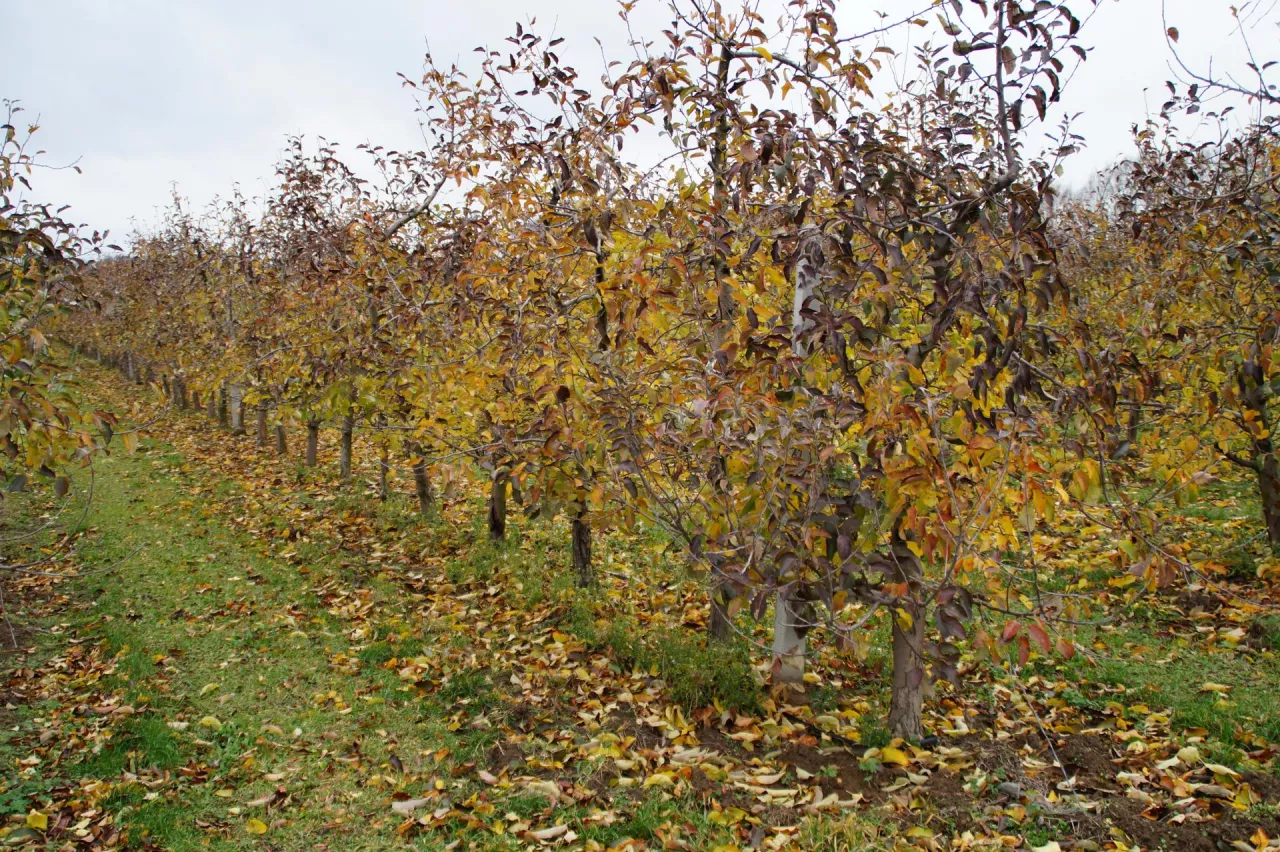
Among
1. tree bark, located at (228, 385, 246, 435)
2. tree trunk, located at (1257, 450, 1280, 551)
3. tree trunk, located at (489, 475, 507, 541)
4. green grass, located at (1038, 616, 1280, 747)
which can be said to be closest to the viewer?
green grass, located at (1038, 616, 1280, 747)

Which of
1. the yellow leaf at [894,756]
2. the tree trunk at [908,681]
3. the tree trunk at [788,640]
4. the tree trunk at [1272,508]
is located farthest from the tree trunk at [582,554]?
the tree trunk at [1272,508]

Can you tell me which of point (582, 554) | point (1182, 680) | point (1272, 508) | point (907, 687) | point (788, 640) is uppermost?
point (1272, 508)

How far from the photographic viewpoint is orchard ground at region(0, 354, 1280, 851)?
3.54m

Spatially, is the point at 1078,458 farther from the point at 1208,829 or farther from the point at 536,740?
the point at 536,740

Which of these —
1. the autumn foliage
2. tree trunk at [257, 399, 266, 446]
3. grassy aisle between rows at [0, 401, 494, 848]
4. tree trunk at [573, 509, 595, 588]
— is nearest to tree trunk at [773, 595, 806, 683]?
the autumn foliage

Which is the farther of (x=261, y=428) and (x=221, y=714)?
(x=261, y=428)

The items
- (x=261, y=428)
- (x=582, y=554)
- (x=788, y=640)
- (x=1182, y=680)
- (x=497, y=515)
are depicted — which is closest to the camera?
(x=788, y=640)

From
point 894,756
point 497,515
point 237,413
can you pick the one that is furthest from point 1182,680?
point 237,413

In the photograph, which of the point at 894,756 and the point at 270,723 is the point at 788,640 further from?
the point at 270,723

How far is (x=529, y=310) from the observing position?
5.39m

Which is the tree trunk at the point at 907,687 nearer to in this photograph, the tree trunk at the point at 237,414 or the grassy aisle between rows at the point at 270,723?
the grassy aisle between rows at the point at 270,723

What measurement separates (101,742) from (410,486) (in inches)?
284

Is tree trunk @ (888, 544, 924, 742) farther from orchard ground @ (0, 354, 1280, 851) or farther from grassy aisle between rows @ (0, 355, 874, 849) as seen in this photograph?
grassy aisle between rows @ (0, 355, 874, 849)

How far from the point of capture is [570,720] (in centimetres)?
464
